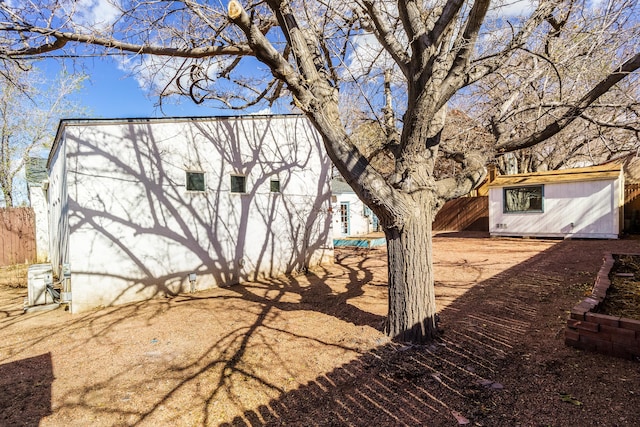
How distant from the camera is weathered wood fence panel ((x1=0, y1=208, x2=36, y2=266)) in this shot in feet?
39.2

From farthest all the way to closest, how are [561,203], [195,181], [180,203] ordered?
[561,203], [195,181], [180,203]

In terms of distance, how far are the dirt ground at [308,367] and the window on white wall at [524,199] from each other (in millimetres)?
9030

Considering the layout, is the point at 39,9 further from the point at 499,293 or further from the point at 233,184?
the point at 499,293

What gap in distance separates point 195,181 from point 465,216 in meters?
16.8

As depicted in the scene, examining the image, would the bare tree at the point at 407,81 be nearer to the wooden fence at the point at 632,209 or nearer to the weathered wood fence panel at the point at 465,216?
the wooden fence at the point at 632,209

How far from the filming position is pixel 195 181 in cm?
754

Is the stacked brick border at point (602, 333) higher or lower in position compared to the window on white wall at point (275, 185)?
lower

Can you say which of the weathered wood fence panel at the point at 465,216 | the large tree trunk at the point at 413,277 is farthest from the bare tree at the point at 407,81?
the weathered wood fence panel at the point at 465,216

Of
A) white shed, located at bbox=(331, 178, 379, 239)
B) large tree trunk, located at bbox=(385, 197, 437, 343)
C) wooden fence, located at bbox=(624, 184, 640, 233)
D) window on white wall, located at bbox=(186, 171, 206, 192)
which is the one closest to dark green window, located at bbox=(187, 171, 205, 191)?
window on white wall, located at bbox=(186, 171, 206, 192)

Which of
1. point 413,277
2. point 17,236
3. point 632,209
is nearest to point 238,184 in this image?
point 413,277

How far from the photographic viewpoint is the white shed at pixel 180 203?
6.19 meters

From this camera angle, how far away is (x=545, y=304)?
535 centimetres

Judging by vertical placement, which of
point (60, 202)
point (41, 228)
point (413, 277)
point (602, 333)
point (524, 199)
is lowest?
point (602, 333)

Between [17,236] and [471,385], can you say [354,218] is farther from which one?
[471,385]
